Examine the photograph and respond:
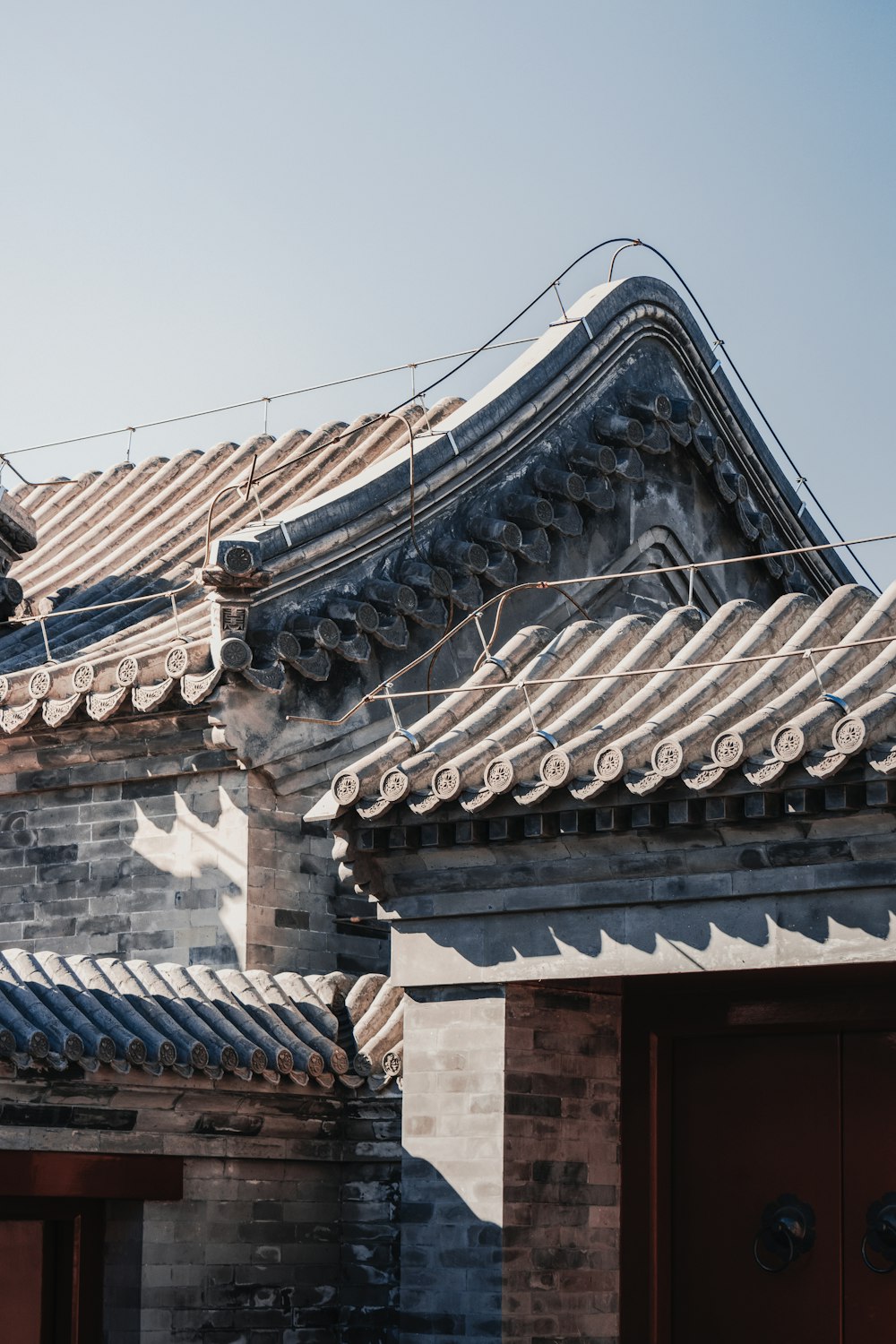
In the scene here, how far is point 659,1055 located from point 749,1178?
846 millimetres

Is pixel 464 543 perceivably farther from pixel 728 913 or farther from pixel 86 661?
pixel 728 913

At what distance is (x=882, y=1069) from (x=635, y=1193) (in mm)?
1619

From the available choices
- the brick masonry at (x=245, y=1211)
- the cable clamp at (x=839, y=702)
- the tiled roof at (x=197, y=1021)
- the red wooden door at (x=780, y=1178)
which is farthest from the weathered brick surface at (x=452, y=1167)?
the cable clamp at (x=839, y=702)

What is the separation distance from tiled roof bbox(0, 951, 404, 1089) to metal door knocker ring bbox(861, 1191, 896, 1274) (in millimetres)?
2903

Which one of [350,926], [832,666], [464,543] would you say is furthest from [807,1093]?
[464,543]

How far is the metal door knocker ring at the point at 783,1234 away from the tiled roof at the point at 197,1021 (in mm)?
2347

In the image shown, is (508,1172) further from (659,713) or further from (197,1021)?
(659,713)

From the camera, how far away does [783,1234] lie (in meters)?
11.5

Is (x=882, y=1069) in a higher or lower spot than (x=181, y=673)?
lower

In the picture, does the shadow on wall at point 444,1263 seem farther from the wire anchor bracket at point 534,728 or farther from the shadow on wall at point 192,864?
the shadow on wall at point 192,864

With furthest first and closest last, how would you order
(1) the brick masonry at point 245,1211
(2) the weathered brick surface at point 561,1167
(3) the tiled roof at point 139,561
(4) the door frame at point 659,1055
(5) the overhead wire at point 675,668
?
(3) the tiled roof at point 139,561, (1) the brick masonry at point 245,1211, (4) the door frame at point 659,1055, (2) the weathered brick surface at point 561,1167, (5) the overhead wire at point 675,668

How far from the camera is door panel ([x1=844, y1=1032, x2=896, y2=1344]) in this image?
36.9 feet

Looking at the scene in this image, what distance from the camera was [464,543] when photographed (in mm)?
15086

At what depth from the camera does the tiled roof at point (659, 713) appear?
33.4 feet
